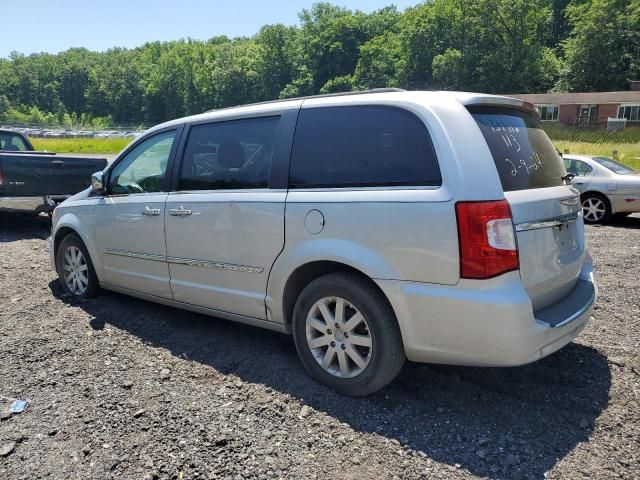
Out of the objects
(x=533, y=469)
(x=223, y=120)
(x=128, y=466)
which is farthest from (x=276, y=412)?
(x=223, y=120)

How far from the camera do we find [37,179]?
8641 millimetres

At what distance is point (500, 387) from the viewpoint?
11.0ft

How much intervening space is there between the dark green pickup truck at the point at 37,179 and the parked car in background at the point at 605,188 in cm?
916

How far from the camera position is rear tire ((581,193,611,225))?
9992mm

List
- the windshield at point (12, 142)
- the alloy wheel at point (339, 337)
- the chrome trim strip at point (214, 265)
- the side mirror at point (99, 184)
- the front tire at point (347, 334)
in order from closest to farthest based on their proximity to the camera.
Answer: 1. the front tire at point (347, 334)
2. the alloy wheel at point (339, 337)
3. the chrome trim strip at point (214, 265)
4. the side mirror at point (99, 184)
5. the windshield at point (12, 142)

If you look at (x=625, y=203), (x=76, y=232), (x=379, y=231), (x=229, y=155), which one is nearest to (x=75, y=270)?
(x=76, y=232)

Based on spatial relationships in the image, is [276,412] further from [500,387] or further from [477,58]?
[477,58]

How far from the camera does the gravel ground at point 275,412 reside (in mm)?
2652

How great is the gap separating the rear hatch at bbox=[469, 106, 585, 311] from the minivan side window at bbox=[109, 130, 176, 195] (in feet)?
8.60

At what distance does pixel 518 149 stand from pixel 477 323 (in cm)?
115

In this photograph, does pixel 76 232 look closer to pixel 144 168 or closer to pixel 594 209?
pixel 144 168

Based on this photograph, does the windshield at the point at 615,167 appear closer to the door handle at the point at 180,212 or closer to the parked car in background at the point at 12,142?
the door handle at the point at 180,212

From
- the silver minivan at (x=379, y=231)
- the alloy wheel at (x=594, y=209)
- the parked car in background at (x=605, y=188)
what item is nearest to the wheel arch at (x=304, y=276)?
the silver minivan at (x=379, y=231)

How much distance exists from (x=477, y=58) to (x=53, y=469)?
77.2 metres
